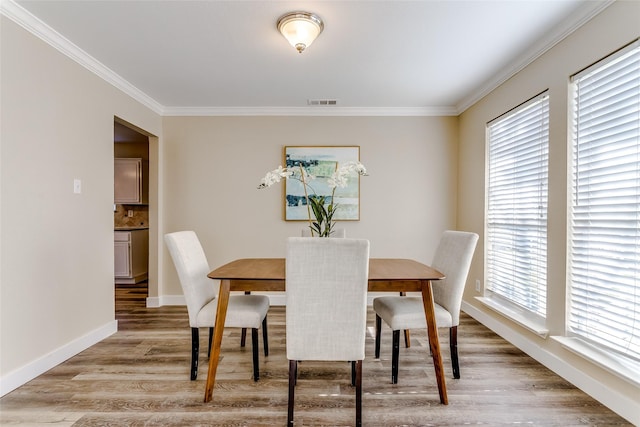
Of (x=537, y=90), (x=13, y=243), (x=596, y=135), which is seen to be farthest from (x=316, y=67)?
(x=13, y=243)

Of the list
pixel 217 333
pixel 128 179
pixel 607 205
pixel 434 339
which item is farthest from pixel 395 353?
pixel 128 179

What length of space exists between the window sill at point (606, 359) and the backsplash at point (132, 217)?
5.78 m

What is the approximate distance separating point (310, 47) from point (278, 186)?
5.81ft

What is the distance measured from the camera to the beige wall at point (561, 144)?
173 cm

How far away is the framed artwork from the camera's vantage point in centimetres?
381

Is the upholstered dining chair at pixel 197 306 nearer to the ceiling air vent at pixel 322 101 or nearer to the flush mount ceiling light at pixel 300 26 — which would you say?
the flush mount ceiling light at pixel 300 26

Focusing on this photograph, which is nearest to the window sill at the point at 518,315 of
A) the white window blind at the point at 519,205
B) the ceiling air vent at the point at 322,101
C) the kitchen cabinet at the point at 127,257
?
the white window blind at the point at 519,205

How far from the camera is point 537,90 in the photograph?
243cm

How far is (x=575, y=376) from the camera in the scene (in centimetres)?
201

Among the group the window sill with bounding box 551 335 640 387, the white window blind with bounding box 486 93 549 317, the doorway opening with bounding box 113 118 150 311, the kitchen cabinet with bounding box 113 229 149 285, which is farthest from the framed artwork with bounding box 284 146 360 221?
the kitchen cabinet with bounding box 113 229 149 285

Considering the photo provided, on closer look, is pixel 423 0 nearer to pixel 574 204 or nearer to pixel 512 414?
pixel 574 204

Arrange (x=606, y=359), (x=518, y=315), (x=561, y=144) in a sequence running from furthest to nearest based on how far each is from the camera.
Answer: (x=518, y=315), (x=561, y=144), (x=606, y=359)

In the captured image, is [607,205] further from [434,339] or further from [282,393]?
[282,393]

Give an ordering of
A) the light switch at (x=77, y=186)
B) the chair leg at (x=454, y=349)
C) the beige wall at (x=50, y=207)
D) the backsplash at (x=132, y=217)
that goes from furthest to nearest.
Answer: the backsplash at (x=132, y=217)
the light switch at (x=77, y=186)
the chair leg at (x=454, y=349)
the beige wall at (x=50, y=207)
